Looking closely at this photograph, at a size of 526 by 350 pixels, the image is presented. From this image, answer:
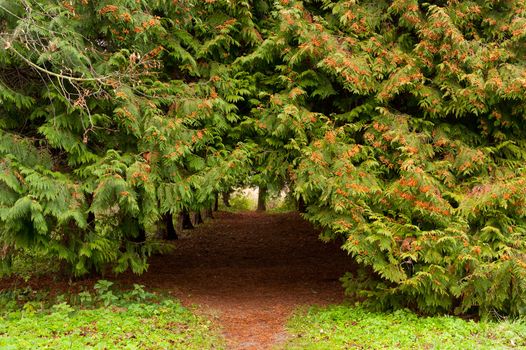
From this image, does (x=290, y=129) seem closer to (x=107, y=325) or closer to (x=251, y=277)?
(x=107, y=325)

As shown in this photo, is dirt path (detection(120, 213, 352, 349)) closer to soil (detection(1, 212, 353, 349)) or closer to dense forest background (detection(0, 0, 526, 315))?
soil (detection(1, 212, 353, 349))

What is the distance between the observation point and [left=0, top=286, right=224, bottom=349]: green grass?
5.76 m

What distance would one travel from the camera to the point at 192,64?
27.4 ft

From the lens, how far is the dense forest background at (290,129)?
6805mm

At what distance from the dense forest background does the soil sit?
61.6 inches

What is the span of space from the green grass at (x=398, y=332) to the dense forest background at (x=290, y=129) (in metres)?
0.43

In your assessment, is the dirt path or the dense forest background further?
the dirt path

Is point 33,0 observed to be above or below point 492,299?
above

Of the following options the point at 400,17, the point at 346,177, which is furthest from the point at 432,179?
the point at 400,17

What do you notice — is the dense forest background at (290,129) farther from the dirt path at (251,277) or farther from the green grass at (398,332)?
the dirt path at (251,277)

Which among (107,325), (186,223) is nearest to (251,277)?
(107,325)

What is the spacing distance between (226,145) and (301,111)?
1.55m

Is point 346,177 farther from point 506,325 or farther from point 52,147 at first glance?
point 52,147

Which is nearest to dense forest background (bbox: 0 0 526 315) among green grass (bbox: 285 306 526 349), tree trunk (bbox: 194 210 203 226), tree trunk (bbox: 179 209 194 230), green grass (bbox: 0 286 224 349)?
green grass (bbox: 285 306 526 349)
